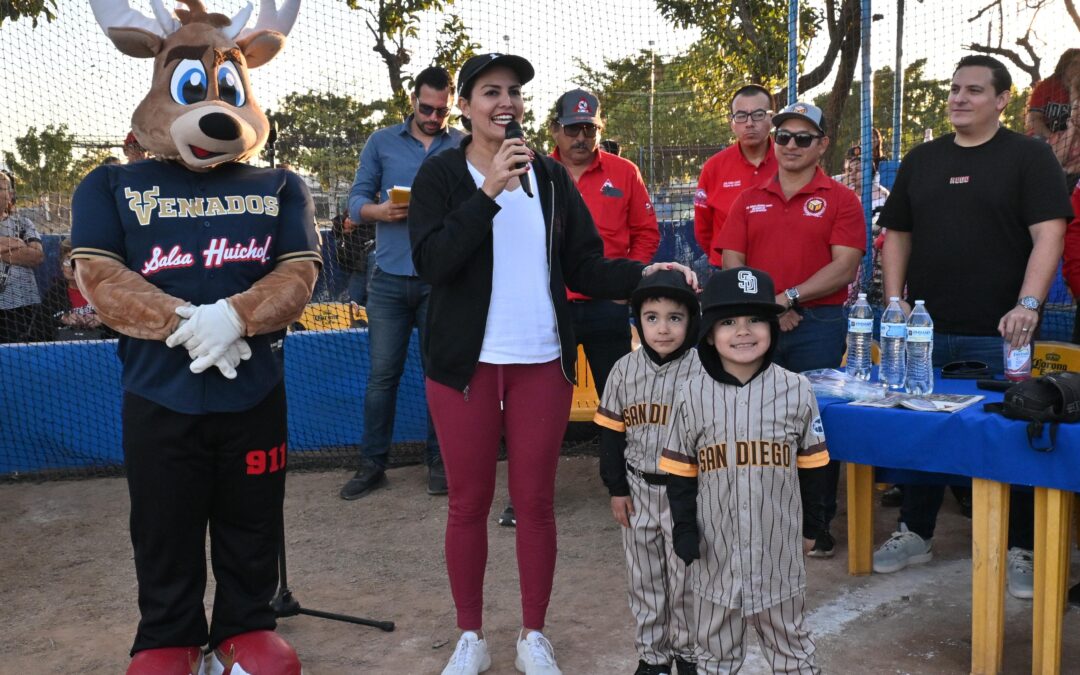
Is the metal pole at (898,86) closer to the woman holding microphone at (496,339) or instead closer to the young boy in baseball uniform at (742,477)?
the woman holding microphone at (496,339)

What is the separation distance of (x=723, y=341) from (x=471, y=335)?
738mm

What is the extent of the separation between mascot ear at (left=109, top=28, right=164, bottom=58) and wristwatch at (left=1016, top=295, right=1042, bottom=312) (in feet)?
9.85

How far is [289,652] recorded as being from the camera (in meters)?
2.97

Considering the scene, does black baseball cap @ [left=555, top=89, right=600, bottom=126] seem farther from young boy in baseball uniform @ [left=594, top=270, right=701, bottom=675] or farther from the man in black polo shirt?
young boy in baseball uniform @ [left=594, top=270, right=701, bottom=675]

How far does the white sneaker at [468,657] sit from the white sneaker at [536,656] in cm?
12

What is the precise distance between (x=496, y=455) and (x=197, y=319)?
0.96 metres

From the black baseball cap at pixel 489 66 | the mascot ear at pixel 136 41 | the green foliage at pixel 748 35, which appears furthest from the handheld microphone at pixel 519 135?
the green foliage at pixel 748 35

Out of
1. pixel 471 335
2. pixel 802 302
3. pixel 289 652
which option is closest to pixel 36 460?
pixel 289 652

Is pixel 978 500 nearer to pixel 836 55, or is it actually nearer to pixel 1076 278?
pixel 1076 278

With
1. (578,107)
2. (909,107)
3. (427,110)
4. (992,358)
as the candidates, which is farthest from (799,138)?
(909,107)

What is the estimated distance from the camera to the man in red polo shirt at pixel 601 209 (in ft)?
14.4

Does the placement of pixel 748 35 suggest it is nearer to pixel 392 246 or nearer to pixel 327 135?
pixel 327 135

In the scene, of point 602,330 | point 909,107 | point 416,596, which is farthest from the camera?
point 909,107

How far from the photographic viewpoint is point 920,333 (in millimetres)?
3297
